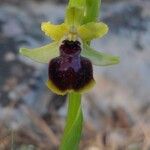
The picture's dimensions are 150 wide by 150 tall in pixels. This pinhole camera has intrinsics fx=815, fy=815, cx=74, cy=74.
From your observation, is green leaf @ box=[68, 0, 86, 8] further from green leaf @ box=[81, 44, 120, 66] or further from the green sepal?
green leaf @ box=[81, 44, 120, 66]

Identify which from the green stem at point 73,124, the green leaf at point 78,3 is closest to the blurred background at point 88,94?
the green stem at point 73,124

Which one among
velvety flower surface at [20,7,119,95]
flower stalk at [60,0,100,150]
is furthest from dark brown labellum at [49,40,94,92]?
flower stalk at [60,0,100,150]

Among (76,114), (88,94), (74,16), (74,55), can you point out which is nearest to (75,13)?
(74,16)

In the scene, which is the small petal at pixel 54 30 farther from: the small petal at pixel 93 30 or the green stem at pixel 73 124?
the green stem at pixel 73 124

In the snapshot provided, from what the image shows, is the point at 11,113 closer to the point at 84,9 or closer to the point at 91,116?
the point at 91,116

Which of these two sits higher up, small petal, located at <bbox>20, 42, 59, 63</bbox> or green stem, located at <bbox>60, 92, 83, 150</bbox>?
small petal, located at <bbox>20, 42, 59, 63</bbox>

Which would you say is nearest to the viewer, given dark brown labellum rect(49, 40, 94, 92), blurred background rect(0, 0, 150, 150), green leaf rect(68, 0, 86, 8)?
dark brown labellum rect(49, 40, 94, 92)

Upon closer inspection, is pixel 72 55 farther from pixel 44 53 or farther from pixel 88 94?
pixel 88 94
